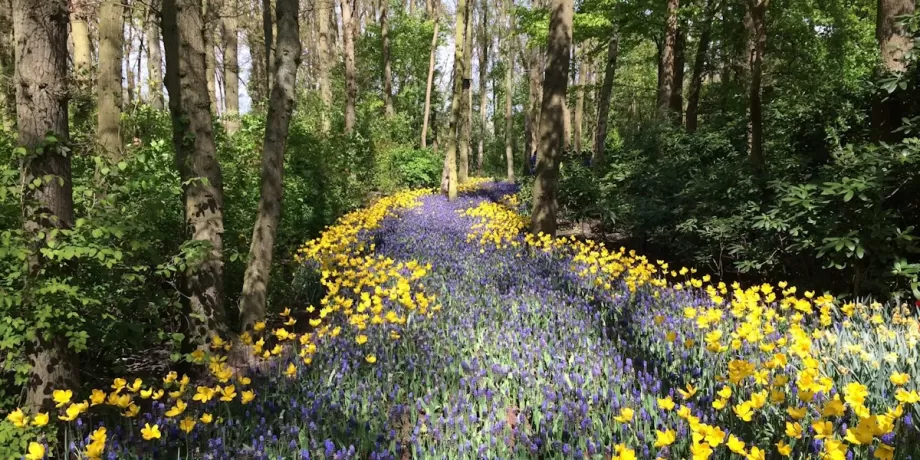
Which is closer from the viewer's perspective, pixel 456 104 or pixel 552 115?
pixel 552 115

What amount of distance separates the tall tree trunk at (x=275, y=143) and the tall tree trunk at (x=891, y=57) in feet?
19.1

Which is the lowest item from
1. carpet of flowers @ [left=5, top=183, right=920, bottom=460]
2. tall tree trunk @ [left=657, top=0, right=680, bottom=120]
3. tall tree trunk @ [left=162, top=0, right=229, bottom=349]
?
carpet of flowers @ [left=5, top=183, right=920, bottom=460]

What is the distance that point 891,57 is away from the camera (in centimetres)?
562

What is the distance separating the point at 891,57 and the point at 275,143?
21.7 ft

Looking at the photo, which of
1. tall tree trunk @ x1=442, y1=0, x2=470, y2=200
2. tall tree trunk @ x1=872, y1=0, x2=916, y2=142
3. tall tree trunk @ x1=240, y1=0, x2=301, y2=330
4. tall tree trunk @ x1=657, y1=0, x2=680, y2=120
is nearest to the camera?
tall tree trunk @ x1=240, y1=0, x2=301, y2=330

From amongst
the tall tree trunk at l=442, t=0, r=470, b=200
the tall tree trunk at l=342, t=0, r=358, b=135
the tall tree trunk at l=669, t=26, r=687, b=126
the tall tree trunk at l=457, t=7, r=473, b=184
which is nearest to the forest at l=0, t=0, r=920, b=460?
the tall tree trunk at l=442, t=0, r=470, b=200

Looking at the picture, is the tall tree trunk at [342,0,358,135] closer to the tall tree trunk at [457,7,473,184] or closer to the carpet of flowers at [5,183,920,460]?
the tall tree trunk at [457,7,473,184]

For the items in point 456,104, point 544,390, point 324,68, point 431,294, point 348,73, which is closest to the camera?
point 544,390

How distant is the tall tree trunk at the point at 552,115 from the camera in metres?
7.90

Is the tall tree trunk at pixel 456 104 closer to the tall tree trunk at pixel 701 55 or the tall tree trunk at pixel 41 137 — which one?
the tall tree trunk at pixel 701 55

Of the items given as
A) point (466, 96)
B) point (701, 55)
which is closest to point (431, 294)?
point (701, 55)

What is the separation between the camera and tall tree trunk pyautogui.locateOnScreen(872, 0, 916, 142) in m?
5.24

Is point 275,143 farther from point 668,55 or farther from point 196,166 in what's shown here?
point 668,55

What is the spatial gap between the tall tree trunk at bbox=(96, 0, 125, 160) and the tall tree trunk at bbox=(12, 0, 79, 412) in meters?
3.61
